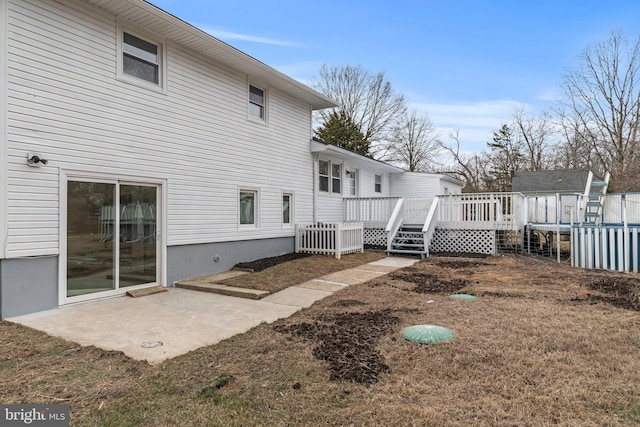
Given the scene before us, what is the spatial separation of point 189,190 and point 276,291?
299 centimetres

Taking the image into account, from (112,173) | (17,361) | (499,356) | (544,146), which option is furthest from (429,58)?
(544,146)

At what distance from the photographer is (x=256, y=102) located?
10.1 meters

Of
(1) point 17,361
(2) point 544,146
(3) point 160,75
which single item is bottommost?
(1) point 17,361

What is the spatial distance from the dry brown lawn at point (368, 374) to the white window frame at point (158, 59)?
4452 millimetres

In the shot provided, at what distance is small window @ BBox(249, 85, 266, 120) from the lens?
32.4 ft

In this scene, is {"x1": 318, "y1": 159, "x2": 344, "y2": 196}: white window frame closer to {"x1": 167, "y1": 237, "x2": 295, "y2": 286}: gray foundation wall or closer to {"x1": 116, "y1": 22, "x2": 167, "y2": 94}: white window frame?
{"x1": 167, "y1": 237, "x2": 295, "y2": 286}: gray foundation wall

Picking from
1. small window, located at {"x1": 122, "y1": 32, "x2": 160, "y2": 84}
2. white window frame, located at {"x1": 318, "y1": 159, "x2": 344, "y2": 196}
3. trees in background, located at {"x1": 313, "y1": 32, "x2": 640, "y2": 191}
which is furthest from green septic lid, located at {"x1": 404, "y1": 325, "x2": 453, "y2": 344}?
trees in background, located at {"x1": 313, "y1": 32, "x2": 640, "y2": 191}

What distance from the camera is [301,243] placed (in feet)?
37.1

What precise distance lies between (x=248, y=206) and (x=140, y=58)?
4.20 m

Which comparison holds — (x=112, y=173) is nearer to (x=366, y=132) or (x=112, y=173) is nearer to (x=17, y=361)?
(x=17, y=361)

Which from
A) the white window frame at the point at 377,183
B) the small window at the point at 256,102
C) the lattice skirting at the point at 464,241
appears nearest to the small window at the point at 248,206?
the small window at the point at 256,102

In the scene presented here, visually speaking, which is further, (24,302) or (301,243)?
(301,243)

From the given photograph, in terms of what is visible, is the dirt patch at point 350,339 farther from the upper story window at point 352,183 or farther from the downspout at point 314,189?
the upper story window at point 352,183

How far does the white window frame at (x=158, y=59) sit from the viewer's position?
21.6 feet
